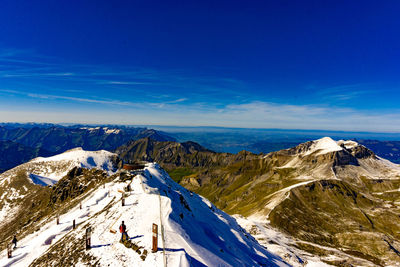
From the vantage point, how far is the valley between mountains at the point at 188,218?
22094 mm

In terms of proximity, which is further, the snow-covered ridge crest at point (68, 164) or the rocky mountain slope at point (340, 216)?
the snow-covered ridge crest at point (68, 164)

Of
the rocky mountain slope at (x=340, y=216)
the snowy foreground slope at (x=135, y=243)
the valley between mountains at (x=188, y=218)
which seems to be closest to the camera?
the snowy foreground slope at (x=135, y=243)

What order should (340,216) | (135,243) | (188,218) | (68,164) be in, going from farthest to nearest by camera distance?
(68,164), (340,216), (188,218), (135,243)

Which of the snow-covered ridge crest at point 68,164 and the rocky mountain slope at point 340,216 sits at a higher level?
the snow-covered ridge crest at point 68,164

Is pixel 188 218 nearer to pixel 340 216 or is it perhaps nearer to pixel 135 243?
pixel 135 243

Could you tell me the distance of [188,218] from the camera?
106ft

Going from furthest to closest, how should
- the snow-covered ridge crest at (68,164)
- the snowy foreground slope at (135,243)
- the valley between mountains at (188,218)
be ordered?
the snow-covered ridge crest at (68,164) → the valley between mountains at (188,218) → the snowy foreground slope at (135,243)

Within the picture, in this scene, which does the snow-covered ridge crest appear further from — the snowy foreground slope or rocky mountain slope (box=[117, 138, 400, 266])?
rocky mountain slope (box=[117, 138, 400, 266])

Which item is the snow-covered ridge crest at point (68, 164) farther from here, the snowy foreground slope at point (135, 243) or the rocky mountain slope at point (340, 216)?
the rocky mountain slope at point (340, 216)

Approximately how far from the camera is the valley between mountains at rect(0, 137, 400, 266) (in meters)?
22.1

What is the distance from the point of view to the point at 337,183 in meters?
156

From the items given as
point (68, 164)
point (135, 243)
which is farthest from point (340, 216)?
point (68, 164)

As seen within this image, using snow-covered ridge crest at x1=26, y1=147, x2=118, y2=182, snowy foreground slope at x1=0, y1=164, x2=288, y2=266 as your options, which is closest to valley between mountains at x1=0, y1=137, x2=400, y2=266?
snowy foreground slope at x1=0, y1=164, x2=288, y2=266

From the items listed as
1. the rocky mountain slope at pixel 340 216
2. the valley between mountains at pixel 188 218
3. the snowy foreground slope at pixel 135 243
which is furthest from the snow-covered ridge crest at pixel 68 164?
the rocky mountain slope at pixel 340 216
